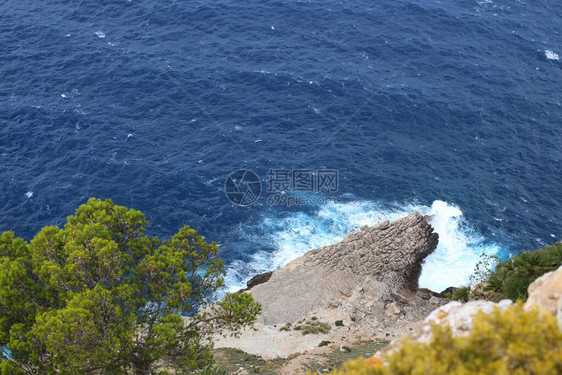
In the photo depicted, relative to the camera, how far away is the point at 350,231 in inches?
3656

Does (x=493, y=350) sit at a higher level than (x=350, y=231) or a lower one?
higher

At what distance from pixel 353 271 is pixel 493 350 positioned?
5914 centimetres

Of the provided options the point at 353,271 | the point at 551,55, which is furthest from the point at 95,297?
the point at 551,55

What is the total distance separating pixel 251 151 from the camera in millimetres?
105000

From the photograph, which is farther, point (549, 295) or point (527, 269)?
point (527, 269)

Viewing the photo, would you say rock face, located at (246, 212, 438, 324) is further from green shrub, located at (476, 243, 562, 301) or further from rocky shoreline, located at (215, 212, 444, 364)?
green shrub, located at (476, 243, 562, 301)

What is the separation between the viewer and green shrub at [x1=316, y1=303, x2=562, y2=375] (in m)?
21.0

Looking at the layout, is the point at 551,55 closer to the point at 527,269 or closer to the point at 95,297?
the point at 527,269

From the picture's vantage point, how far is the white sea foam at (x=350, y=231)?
86500 millimetres

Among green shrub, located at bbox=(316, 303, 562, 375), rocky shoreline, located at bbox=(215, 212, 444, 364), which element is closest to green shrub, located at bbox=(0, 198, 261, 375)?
rocky shoreline, located at bbox=(215, 212, 444, 364)

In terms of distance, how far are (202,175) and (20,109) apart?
4318 cm

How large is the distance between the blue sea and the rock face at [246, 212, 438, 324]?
6183 mm

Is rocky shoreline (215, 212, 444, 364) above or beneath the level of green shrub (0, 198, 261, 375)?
beneath

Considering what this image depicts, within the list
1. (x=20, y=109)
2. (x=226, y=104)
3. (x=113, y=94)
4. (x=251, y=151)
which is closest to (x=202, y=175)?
(x=251, y=151)
